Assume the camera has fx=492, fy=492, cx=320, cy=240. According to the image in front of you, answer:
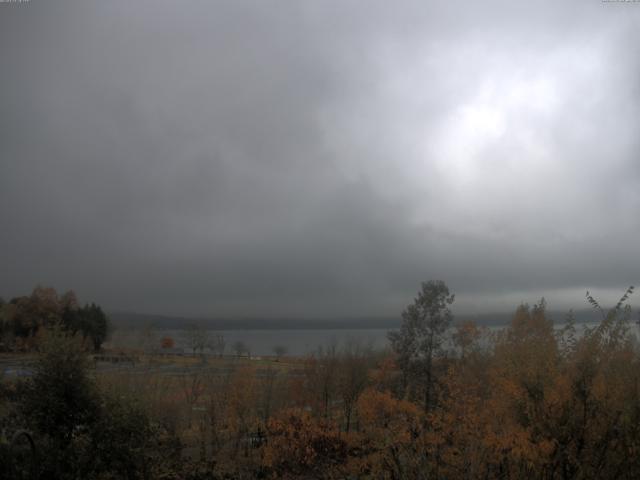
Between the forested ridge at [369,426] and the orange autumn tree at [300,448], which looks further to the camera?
the orange autumn tree at [300,448]

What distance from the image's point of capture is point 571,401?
11336 millimetres

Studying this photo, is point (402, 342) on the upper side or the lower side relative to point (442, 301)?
lower

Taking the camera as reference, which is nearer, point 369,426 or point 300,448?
point 369,426

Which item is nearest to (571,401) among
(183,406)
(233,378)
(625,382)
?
(625,382)

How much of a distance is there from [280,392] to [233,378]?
142 inches

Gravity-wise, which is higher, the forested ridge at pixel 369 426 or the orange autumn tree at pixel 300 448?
the forested ridge at pixel 369 426

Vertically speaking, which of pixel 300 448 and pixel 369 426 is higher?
pixel 369 426

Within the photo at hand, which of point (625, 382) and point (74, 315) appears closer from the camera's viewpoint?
point (625, 382)

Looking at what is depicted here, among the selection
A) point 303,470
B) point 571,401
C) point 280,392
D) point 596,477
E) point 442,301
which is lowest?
point 303,470

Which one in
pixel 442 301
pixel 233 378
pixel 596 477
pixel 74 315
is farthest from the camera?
pixel 74 315

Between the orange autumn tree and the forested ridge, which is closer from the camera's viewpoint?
the forested ridge

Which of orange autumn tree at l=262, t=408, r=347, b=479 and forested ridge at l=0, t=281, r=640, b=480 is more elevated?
forested ridge at l=0, t=281, r=640, b=480

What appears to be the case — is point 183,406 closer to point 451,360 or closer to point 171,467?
point 171,467

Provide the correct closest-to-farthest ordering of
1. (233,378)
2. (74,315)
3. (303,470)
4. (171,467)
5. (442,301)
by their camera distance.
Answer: (171,467) < (303,470) < (233,378) < (442,301) < (74,315)
